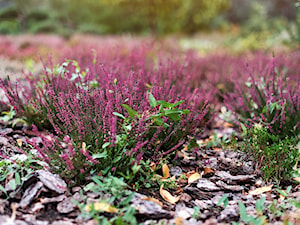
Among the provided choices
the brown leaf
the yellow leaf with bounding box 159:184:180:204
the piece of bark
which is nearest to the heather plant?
the yellow leaf with bounding box 159:184:180:204

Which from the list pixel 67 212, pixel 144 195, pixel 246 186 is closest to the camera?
pixel 67 212

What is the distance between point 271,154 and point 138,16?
14366mm

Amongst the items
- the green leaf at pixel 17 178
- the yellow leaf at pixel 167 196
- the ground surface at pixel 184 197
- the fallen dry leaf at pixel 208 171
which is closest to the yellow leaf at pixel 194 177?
the ground surface at pixel 184 197

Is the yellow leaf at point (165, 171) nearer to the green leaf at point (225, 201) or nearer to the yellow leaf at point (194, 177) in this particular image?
the yellow leaf at point (194, 177)

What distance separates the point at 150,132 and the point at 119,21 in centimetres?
1473

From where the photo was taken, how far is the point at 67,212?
5.88 feet

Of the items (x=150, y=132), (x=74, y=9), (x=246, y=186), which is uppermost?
(x=74, y=9)

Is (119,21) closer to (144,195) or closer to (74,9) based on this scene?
(74,9)

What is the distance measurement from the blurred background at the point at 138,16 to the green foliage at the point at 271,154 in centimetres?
945

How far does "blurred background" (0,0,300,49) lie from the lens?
477 inches

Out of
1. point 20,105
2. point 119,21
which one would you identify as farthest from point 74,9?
point 20,105

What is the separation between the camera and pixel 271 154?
229cm

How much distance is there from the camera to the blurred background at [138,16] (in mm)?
12117

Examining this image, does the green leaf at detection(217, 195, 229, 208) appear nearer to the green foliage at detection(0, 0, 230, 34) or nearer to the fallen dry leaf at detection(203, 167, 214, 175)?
the fallen dry leaf at detection(203, 167, 214, 175)
